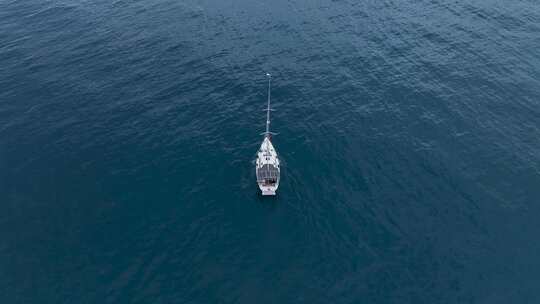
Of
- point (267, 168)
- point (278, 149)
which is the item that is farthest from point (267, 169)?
point (278, 149)

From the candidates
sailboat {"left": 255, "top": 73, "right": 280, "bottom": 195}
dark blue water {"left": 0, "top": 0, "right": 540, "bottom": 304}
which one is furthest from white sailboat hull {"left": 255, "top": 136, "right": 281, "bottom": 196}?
dark blue water {"left": 0, "top": 0, "right": 540, "bottom": 304}

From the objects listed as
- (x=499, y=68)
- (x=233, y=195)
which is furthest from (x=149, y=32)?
(x=499, y=68)

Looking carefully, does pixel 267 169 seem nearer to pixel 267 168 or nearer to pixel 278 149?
pixel 267 168

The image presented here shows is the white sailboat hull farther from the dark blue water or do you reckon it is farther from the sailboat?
the dark blue water

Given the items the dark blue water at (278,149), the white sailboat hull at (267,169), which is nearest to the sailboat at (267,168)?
the white sailboat hull at (267,169)

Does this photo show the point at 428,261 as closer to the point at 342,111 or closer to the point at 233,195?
the point at 233,195

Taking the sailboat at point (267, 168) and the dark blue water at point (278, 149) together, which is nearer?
the dark blue water at point (278, 149)

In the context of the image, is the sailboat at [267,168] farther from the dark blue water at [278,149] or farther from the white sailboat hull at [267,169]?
the dark blue water at [278,149]
